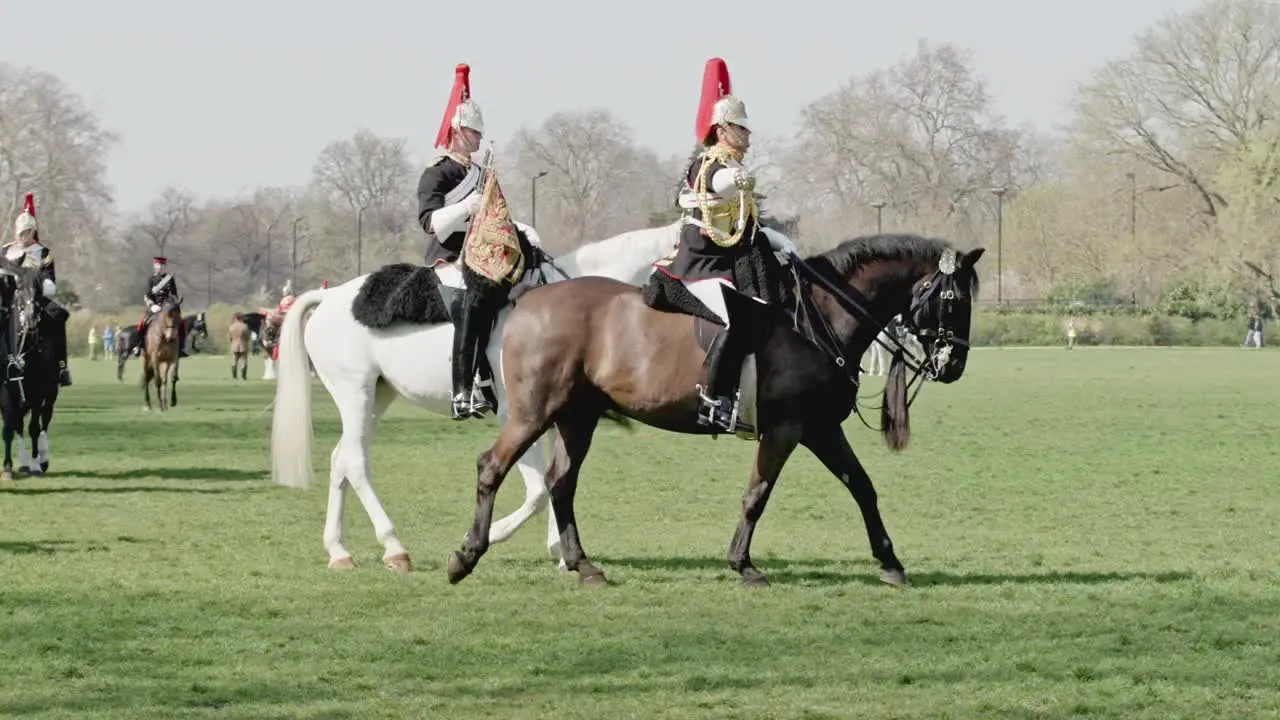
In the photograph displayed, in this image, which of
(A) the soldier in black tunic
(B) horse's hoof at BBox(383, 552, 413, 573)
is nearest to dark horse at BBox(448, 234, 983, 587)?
(B) horse's hoof at BBox(383, 552, 413, 573)

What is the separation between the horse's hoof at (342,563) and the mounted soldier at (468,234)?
110cm

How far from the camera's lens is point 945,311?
1108 cm

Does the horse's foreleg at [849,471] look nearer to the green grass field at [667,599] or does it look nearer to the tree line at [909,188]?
the green grass field at [667,599]

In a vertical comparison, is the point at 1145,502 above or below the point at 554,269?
below

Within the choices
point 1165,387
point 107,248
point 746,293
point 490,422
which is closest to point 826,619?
point 746,293

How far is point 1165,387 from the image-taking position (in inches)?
1560

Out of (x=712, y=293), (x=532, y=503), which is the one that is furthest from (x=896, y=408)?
(x=532, y=503)

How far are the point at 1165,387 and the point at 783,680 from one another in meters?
33.1

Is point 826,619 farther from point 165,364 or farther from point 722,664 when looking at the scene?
point 165,364

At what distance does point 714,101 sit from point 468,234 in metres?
1.66

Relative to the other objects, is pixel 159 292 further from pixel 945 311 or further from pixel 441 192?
pixel 945 311

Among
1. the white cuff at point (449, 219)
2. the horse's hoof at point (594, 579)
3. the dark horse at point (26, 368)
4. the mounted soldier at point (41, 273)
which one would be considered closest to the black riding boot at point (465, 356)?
the white cuff at point (449, 219)

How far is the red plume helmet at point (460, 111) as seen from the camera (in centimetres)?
1212

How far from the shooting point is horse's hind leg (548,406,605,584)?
11273mm
